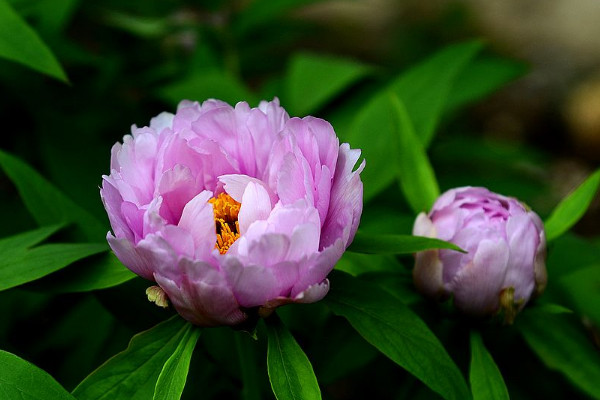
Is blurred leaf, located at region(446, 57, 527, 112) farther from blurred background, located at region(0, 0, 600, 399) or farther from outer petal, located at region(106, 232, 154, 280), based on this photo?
outer petal, located at region(106, 232, 154, 280)

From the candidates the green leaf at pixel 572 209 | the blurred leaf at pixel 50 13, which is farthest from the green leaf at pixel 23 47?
the green leaf at pixel 572 209

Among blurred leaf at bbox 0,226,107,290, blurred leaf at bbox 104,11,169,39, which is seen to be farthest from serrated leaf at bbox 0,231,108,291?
blurred leaf at bbox 104,11,169,39

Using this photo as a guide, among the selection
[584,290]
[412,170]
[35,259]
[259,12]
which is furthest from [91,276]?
[259,12]

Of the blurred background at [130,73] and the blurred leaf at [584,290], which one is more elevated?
the blurred background at [130,73]

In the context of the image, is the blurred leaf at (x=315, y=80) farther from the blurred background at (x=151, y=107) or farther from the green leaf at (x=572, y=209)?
the green leaf at (x=572, y=209)

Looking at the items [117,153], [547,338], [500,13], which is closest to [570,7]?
[500,13]

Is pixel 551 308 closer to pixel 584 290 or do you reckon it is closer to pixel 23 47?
pixel 584 290
